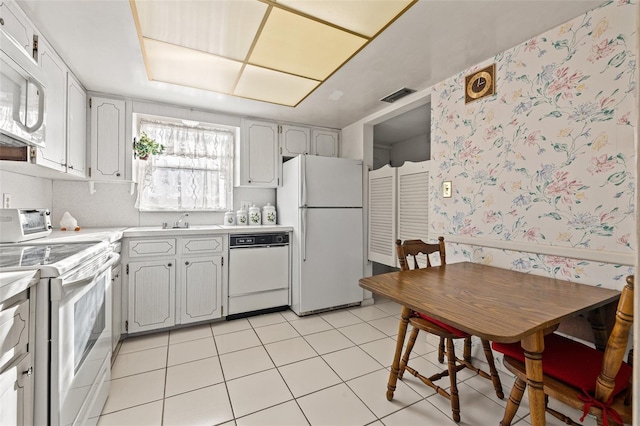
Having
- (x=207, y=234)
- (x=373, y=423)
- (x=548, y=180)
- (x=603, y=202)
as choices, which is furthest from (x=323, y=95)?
(x=373, y=423)

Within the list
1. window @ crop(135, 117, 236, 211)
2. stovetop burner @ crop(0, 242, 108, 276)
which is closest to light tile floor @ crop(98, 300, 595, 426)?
stovetop burner @ crop(0, 242, 108, 276)

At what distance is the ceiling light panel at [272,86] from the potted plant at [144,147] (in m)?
1.02

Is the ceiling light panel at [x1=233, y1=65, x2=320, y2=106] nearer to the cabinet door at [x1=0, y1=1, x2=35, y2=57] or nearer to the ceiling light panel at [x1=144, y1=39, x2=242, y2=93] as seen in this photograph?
the ceiling light panel at [x1=144, y1=39, x2=242, y2=93]

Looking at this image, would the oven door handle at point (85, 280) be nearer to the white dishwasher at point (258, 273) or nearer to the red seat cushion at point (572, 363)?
the white dishwasher at point (258, 273)

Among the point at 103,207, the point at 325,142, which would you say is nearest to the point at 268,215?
the point at 325,142

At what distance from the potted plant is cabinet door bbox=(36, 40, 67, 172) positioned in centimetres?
69

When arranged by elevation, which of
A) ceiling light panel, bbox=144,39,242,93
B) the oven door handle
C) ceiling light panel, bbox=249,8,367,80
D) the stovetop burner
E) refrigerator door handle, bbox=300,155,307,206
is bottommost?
the oven door handle

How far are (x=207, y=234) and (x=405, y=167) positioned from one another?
87.2 inches

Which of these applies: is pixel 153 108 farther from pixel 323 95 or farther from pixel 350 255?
pixel 350 255

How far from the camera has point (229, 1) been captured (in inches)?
61.0

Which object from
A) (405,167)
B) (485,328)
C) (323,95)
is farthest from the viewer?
(405,167)

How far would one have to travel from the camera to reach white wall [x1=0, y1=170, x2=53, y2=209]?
6.61 feet

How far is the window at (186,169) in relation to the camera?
3113 mm

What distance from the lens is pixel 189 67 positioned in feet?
7.42
